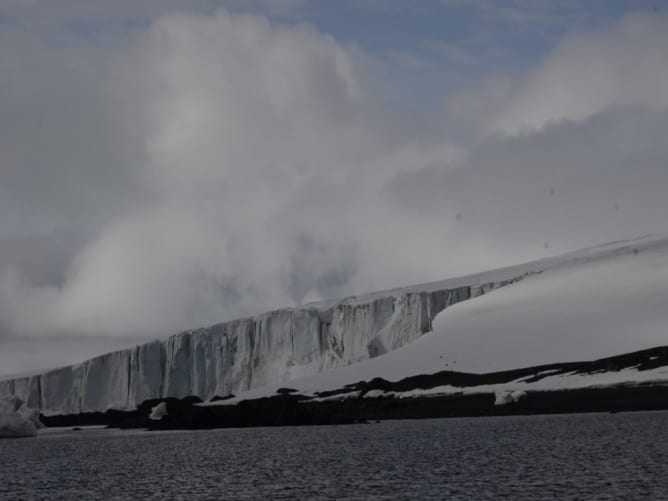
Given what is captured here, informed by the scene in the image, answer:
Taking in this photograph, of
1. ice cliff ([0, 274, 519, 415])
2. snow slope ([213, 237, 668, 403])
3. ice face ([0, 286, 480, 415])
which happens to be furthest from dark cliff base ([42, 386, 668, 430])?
ice face ([0, 286, 480, 415])

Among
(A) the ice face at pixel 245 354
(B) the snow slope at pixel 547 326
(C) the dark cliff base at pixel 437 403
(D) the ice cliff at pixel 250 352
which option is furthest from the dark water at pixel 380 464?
(D) the ice cliff at pixel 250 352

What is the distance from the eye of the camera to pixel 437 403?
7500 cm

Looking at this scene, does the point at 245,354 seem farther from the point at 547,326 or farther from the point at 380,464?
the point at 380,464

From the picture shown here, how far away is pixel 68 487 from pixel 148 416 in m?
55.9

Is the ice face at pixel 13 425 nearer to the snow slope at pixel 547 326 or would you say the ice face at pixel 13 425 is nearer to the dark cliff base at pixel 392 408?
the dark cliff base at pixel 392 408

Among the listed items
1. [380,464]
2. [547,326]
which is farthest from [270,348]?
[380,464]

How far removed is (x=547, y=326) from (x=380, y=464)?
5006cm

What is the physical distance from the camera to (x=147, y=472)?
1583 inches

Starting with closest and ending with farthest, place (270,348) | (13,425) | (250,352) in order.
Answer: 1. (13,425)
2. (270,348)
3. (250,352)

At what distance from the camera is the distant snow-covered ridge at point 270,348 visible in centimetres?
10312

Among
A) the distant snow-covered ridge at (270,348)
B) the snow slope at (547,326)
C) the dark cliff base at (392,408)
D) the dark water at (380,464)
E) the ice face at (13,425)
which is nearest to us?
the dark water at (380,464)

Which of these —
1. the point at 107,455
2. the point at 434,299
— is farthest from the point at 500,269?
the point at 107,455

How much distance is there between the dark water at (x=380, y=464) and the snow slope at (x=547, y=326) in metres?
Answer: 19.3

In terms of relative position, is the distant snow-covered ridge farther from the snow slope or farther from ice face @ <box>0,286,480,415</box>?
the snow slope
